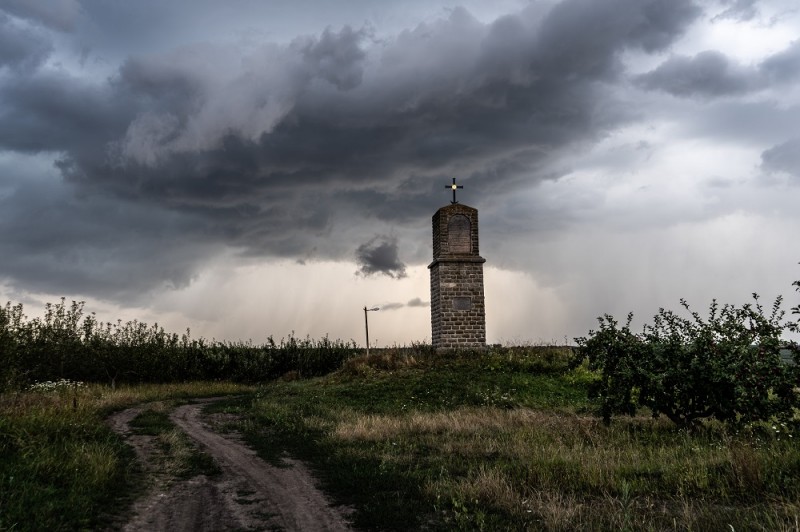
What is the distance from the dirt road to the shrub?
25.4ft

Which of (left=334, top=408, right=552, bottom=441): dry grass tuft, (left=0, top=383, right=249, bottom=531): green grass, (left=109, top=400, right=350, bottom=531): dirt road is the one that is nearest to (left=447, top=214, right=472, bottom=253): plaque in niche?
(left=334, top=408, right=552, bottom=441): dry grass tuft

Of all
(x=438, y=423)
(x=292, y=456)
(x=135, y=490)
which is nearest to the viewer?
(x=135, y=490)

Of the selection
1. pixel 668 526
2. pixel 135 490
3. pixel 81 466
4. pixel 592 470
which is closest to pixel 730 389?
pixel 592 470

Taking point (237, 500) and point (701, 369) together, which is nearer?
point (237, 500)

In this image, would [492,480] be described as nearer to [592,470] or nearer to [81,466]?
[592,470]

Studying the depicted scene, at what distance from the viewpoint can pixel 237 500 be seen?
891 centimetres

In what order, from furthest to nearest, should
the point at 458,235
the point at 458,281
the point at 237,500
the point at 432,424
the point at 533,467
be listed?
the point at 458,235 < the point at 458,281 < the point at 432,424 < the point at 533,467 < the point at 237,500

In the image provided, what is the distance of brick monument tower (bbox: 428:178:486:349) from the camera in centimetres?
2997

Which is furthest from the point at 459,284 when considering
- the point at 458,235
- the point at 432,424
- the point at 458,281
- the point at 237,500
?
the point at 237,500

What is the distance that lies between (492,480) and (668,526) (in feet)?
8.57

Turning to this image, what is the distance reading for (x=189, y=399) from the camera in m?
26.3

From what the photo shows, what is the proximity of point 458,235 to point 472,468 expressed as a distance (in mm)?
21429

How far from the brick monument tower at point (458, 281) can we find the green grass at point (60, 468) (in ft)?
59.9

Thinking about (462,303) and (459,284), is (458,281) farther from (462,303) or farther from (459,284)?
(462,303)
